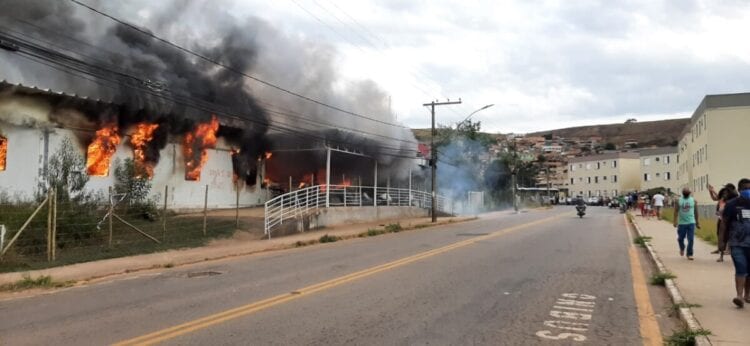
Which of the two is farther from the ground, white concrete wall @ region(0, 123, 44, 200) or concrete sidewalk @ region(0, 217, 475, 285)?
white concrete wall @ region(0, 123, 44, 200)

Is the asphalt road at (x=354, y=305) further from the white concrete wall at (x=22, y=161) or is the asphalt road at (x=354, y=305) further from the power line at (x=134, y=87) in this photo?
the white concrete wall at (x=22, y=161)

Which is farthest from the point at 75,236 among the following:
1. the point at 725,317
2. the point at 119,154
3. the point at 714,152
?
the point at 714,152

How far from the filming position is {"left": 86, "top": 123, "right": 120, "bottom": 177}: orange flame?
1939 cm

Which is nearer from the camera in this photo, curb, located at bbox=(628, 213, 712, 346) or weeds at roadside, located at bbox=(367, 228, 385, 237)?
curb, located at bbox=(628, 213, 712, 346)

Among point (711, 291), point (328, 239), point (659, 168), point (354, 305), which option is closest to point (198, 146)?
point (328, 239)

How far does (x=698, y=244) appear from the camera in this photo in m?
15.1

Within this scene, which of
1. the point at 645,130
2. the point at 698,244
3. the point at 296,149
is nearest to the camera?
the point at 698,244

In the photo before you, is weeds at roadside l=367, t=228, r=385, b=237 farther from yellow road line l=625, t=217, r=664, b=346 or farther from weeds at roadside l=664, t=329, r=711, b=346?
weeds at roadside l=664, t=329, r=711, b=346

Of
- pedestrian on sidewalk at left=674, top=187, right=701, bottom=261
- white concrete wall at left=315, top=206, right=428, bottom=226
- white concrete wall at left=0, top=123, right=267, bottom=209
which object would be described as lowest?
white concrete wall at left=315, top=206, right=428, bottom=226

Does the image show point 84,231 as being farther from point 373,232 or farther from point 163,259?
point 373,232

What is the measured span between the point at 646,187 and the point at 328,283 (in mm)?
86658

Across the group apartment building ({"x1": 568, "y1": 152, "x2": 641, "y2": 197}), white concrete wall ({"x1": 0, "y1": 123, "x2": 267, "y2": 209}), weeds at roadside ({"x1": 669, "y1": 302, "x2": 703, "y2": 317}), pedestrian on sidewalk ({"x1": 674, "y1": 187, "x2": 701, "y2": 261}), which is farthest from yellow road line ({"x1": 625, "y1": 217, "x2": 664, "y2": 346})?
apartment building ({"x1": 568, "y1": 152, "x2": 641, "y2": 197})

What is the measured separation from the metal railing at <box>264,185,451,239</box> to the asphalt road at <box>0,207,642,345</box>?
26.6 feet

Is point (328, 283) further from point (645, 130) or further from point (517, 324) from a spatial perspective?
point (645, 130)
